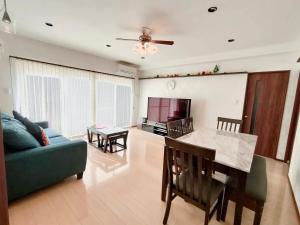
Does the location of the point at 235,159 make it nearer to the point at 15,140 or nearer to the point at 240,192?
the point at 240,192

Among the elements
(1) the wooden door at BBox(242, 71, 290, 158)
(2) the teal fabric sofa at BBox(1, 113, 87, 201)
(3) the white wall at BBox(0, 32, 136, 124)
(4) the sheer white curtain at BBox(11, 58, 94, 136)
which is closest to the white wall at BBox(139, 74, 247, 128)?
(1) the wooden door at BBox(242, 71, 290, 158)

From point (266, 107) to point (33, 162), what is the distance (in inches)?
176

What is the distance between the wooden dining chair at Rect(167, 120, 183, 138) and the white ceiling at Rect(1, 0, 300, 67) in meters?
1.60

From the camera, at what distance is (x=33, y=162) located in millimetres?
1772

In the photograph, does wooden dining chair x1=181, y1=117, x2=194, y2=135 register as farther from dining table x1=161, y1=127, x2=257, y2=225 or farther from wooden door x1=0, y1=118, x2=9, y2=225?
wooden door x1=0, y1=118, x2=9, y2=225

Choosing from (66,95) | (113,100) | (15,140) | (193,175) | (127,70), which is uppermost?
(127,70)

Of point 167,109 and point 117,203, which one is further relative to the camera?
point 167,109

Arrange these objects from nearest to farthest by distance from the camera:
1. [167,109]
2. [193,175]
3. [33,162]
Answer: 1. [193,175]
2. [33,162]
3. [167,109]

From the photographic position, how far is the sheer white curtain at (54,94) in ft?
10.9

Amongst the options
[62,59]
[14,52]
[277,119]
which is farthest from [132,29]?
[277,119]

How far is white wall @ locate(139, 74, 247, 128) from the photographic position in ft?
12.2

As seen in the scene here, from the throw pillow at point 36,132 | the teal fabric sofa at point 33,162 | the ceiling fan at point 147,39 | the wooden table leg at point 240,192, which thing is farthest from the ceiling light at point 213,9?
the throw pillow at point 36,132

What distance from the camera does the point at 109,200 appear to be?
189 cm

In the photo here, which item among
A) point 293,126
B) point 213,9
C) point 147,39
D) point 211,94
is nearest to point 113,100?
point 147,39
